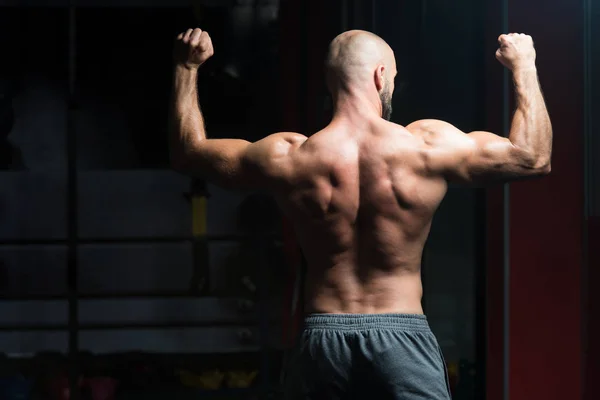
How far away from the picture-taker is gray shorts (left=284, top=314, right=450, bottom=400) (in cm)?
257

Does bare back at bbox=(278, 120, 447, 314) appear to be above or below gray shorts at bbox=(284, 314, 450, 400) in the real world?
above

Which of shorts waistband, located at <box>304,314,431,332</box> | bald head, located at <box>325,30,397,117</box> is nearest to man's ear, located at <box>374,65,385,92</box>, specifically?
bald head, located at <box>325,30,397,117</box>

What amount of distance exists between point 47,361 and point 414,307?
2362mm

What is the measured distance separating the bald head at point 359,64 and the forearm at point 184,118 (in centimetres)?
42

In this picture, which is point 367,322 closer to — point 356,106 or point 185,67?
point 356,106

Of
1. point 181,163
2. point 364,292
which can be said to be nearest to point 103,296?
point 181,163

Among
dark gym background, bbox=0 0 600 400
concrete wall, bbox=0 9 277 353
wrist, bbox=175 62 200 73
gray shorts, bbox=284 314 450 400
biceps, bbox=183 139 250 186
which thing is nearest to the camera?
gray shorts, bbox=284 314 450 400

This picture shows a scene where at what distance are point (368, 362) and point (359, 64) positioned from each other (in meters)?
0.85

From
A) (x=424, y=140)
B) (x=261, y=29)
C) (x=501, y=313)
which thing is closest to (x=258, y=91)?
(x=261, y=29)

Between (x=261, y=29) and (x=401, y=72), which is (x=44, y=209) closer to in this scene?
(x=261, y=29)

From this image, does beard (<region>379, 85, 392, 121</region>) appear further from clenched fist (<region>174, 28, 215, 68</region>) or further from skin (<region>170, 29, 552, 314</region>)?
clenched fist (<region>174, 28, 215, 68</region>)

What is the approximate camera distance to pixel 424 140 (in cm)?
268

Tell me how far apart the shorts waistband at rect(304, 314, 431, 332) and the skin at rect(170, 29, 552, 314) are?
0.9 inches

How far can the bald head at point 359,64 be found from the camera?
106 inches
